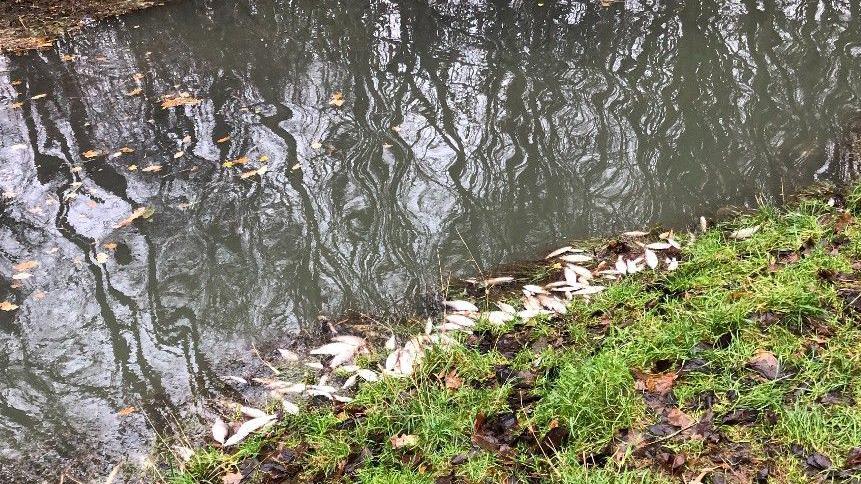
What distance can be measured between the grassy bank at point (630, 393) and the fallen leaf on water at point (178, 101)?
163 inches

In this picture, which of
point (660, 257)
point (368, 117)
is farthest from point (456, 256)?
point (368, 117)

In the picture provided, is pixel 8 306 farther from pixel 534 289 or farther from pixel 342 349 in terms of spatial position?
pixel 534 289

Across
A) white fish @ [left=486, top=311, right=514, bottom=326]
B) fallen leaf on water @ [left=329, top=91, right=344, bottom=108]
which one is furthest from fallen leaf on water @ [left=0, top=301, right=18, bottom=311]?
fallen leaf on water @ [left=329, top=91, right=344, bottom=108]

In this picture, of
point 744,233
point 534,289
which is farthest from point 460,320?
point 744,233

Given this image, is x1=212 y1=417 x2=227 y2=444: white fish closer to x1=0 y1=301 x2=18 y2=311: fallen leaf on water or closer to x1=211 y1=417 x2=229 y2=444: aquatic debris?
x1=211 y1=417 x2=229 y2=444: aquatic debris

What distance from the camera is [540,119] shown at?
19.8ft

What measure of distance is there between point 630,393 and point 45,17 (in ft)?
34.0

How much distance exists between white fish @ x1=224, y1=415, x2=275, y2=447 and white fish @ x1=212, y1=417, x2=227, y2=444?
6 centimetres

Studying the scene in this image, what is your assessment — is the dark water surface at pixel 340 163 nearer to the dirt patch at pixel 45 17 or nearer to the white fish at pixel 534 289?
the white fish at pixel 534 289

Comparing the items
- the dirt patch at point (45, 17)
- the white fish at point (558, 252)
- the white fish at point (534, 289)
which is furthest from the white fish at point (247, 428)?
the dirt patch at point (45, 17)

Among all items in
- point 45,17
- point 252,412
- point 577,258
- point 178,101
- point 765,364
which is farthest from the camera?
point 45,17

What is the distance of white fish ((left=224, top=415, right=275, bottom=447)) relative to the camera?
3240mm

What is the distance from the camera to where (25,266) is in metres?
4.75

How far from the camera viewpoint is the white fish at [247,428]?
3.24m
